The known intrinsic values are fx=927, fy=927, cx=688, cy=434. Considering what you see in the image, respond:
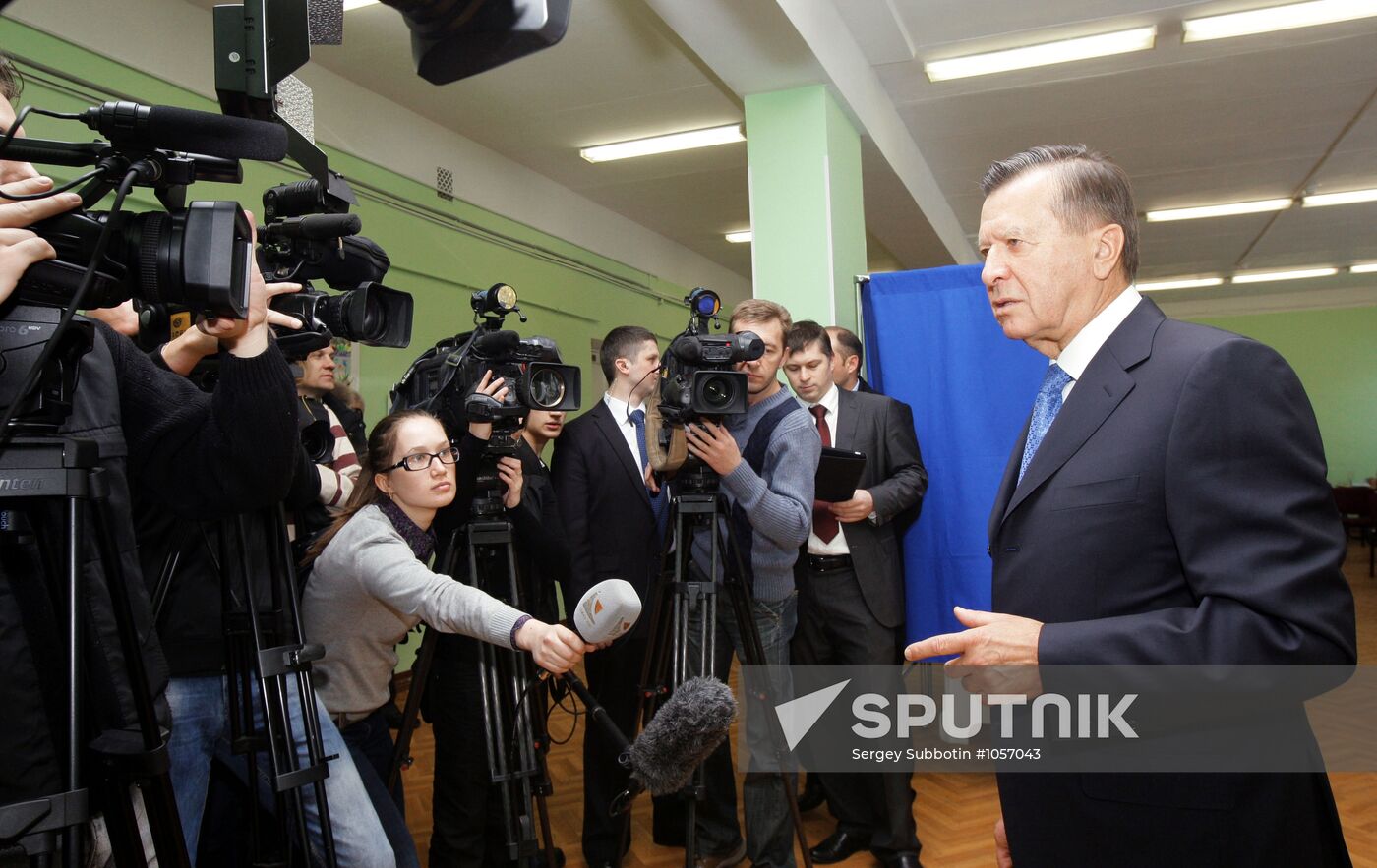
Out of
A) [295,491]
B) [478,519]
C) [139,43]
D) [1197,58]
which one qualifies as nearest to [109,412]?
[295,491]

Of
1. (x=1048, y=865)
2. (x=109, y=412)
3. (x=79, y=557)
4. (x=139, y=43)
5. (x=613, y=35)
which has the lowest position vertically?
(x=1048, y=865)

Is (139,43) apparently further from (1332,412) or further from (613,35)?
(1332,412)

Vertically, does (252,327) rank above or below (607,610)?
above

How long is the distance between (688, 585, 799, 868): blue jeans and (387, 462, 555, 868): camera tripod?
18.8 inches

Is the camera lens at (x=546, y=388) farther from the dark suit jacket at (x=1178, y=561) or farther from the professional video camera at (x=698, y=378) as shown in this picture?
the dark suit jacket at (x=1178, y=561)

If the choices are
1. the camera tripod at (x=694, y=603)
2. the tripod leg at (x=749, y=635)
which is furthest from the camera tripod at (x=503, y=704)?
the tripod leg at (x=749, y=635)

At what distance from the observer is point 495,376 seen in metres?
2.30

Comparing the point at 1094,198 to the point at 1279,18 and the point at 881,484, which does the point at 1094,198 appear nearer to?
the point at 881,484

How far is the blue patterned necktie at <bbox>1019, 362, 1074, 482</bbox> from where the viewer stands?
52.2 inches

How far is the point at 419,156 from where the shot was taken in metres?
5.40

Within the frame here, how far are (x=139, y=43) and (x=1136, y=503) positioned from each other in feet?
13.7

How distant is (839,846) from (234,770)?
A: 1.77 m

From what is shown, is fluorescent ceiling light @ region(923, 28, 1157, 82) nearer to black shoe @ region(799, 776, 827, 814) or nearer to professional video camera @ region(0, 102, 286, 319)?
black shoe @ region(799, 776, 827, 814)

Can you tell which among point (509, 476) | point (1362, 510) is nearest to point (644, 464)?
point (509, 476)
